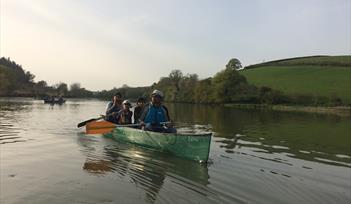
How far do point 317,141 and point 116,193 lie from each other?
15.0 m

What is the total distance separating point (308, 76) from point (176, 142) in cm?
8441

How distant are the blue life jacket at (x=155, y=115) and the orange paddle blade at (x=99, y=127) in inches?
98.2

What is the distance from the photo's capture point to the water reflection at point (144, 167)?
1012cm

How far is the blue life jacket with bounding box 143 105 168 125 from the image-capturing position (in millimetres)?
14957

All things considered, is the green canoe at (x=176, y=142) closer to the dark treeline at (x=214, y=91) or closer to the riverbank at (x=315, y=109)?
the riverbank at (x=315, y=109)

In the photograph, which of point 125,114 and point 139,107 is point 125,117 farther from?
point 139,107

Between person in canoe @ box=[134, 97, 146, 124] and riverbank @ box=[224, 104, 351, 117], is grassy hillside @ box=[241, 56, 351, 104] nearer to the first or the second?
riverbank @ box=[224, 104, 351, 117]

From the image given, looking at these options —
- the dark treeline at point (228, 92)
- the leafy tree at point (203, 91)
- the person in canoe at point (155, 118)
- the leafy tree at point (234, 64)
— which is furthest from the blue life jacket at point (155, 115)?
the leafy tree at point (234, 64)

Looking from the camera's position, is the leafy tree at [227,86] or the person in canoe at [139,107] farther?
the leafy tree at [227,86]

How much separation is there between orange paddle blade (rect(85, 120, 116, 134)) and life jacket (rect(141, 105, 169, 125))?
249 cm

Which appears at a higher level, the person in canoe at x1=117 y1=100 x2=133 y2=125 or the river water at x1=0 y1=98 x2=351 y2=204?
the person in canoe at x1=117 y1=100 x2=133 y2=125

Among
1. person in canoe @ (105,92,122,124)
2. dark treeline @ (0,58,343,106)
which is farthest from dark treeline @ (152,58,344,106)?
person in canoe @ (105,92,122,124)

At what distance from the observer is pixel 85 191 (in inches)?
352

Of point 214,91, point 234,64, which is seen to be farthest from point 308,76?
point 214,91
